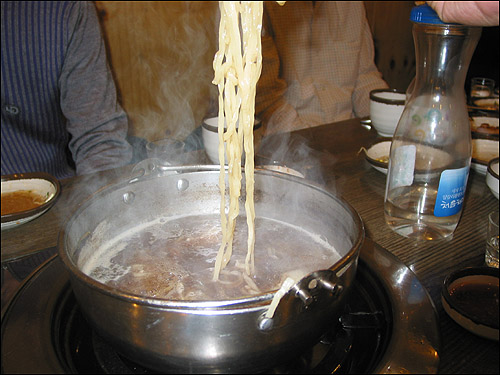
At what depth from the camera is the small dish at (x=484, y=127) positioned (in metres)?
1.99

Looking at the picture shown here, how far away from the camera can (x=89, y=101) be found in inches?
103

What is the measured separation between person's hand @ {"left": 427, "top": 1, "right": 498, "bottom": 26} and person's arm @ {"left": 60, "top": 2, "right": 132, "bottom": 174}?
6.62 ft

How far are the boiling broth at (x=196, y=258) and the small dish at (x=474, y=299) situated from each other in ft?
0.88

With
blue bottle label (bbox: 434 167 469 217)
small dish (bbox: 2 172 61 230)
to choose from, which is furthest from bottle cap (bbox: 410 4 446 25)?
small dish (bbox: 2 172 61 230)

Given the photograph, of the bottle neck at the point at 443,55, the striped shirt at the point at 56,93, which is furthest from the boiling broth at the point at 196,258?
the striped shirt at the point at 56,93

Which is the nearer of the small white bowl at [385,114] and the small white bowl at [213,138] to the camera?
the small white bowl at [213,138]

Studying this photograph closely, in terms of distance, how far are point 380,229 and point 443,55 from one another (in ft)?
1.84

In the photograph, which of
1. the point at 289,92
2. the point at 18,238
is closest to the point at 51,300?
the point at 18,238

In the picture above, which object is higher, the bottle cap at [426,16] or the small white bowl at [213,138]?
the bottle cap at [426,16]

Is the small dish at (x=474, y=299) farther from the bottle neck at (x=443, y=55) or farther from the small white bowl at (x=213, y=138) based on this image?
the small white bowl at (x=213, y=138)

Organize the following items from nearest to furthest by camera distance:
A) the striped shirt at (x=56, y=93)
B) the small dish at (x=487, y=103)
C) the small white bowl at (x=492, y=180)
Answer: the small white bowl at (x=492, y=180), the striped shirt at (x=56, y=93), the small dish at (x=487, y=103)

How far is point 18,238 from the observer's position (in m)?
1.28

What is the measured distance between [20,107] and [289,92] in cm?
228

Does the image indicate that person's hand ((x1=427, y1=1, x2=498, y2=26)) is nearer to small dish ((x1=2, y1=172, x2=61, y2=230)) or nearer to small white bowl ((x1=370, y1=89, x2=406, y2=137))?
small white bowl ((x1=370, y1=89, x2=406, y2=137))
